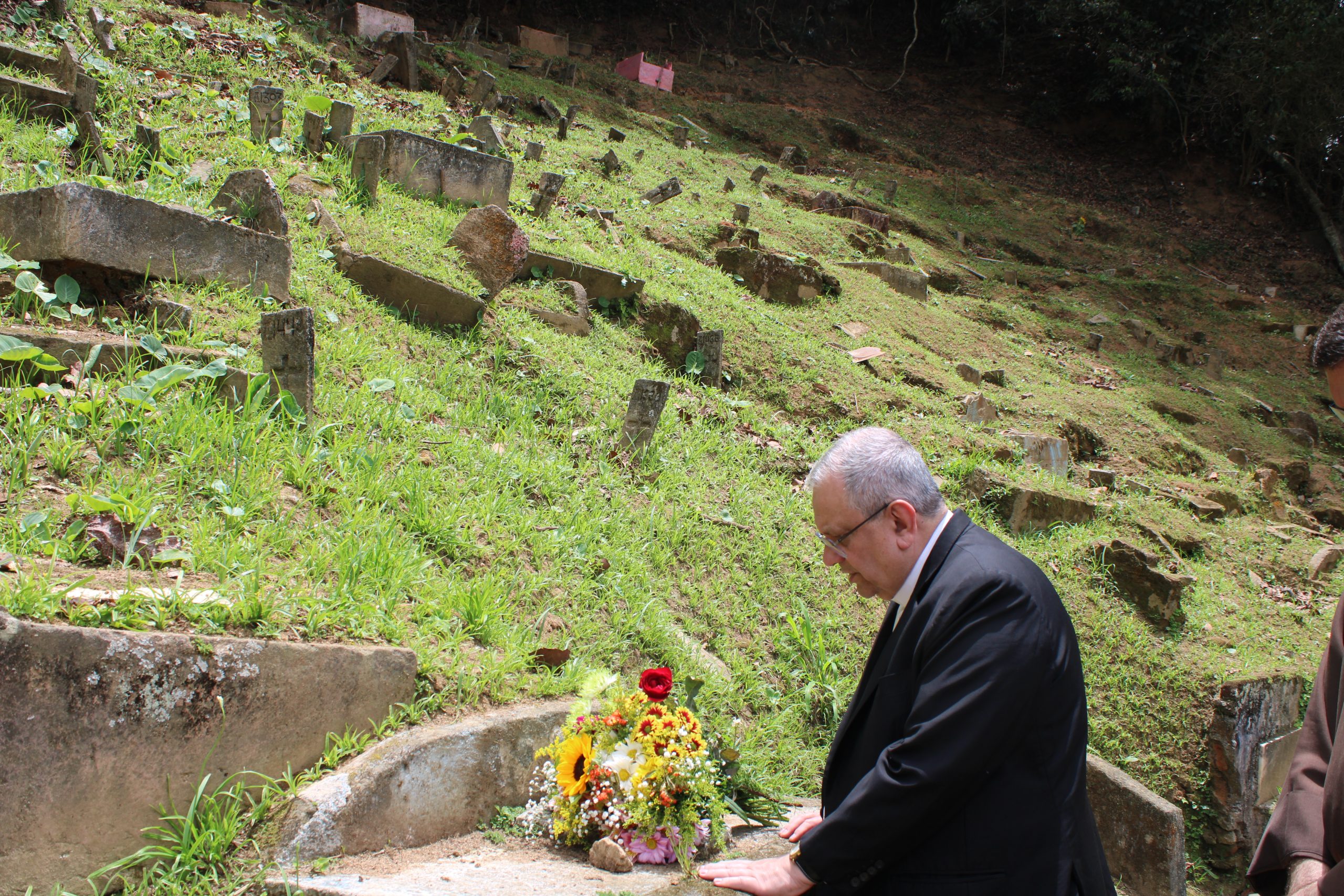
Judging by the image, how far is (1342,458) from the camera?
32.1 feet

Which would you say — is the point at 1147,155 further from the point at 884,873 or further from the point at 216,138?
the point at 884,873

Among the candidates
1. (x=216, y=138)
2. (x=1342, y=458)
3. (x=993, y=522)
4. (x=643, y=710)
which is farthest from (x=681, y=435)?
(x=1342, y=458)

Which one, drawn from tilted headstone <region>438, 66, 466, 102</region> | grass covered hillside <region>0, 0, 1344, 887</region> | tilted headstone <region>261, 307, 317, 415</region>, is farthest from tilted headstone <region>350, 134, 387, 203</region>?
tilted headstone <region>438, 66, 466, 102</region>

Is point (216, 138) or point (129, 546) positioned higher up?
point (216, 138)

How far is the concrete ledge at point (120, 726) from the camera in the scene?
1.94 meters

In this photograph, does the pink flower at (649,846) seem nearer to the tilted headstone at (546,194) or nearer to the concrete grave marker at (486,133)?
the tilted headstone at (546,194)

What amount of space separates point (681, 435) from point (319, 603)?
303 cm

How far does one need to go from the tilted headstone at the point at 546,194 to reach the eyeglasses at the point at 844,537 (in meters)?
5.69

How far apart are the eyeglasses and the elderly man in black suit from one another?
12 millimetres

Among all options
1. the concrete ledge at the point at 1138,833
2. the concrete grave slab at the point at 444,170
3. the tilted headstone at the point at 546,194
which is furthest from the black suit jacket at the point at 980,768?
the tilted headstone at the point at 546,194

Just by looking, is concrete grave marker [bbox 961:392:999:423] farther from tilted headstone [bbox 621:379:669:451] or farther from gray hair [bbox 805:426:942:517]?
gray hair [bbox 805:426:942:517]

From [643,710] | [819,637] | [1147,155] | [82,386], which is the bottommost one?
[819,637]

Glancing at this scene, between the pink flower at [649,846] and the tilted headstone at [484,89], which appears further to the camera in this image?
the tilted headstone at [484,89]

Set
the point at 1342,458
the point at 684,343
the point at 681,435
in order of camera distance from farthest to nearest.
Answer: the point at 1342,458 → the point at 684,343 → the point at 681,435
